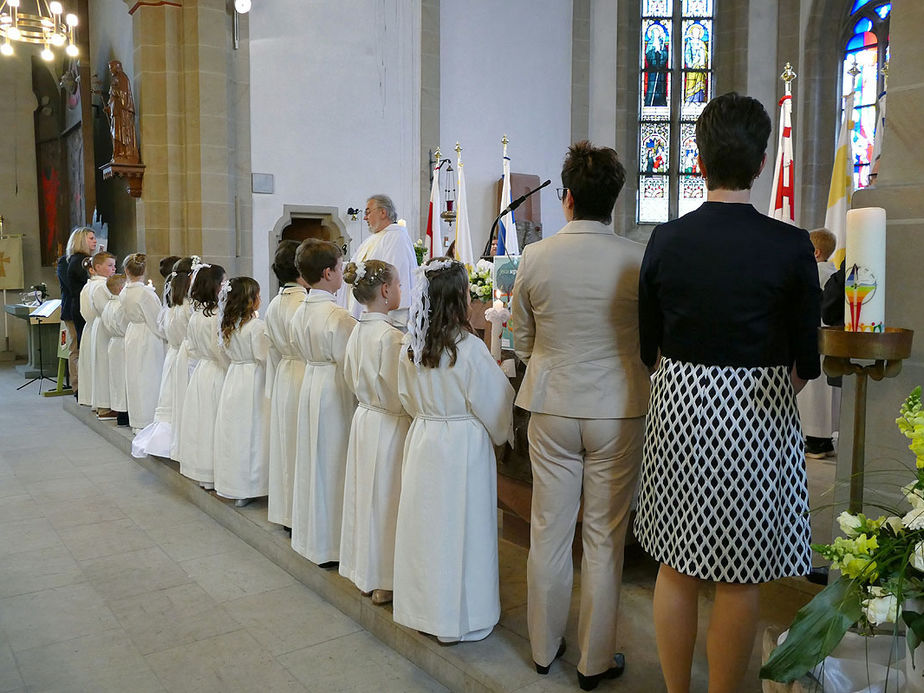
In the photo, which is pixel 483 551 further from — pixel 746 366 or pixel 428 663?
pixel 746 366

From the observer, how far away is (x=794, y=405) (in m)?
2.22

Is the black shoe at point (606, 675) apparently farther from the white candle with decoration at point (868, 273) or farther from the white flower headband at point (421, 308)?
the white candle with decoration at point (868, 273)

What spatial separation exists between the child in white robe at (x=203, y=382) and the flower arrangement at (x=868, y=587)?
4.23m

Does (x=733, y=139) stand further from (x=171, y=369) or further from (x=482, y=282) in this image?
(x=171, y=369)

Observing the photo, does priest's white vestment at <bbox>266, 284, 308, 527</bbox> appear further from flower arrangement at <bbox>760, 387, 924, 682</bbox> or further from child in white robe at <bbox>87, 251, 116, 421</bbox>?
child in white robe at <bbox>87, 251, 116, 421</bbox>

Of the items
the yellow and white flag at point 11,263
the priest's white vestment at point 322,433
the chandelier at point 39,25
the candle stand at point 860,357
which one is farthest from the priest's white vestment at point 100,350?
the candle stand at point 860,357

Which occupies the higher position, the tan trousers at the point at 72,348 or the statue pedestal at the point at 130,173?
the statue pedestal at the point at 130,173

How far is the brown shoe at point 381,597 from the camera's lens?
11.6 feet

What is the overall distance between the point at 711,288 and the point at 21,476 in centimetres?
569

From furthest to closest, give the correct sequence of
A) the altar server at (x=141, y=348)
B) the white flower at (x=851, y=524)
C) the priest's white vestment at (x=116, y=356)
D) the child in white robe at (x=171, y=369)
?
the priest's white vestment at (x=116, y=356) < the altar server at (x=141, y=348) < the child in white robe at (x=171, y=369) < the white flower at (x=851, y=524)

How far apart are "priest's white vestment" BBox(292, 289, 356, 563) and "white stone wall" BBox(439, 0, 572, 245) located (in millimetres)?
8001

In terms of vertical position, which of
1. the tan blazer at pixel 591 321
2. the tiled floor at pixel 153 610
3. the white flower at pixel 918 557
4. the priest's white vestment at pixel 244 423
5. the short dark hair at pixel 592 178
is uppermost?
the short dark hair at pixel 592 178

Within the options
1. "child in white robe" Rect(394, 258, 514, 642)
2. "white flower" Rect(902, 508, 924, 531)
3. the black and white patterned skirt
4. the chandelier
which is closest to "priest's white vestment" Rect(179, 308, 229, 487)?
"child in white robe" Rect(394, 258, 514, 642)

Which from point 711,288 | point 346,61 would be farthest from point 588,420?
point 346,61
